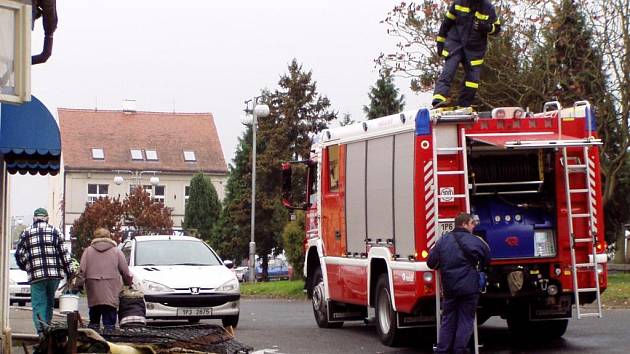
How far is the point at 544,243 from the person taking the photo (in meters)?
13.8

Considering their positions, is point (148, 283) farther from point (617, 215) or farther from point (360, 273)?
point (617, 215)

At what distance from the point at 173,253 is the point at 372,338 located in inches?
179

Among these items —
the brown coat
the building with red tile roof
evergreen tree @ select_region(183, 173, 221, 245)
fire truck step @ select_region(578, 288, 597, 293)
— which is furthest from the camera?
the building with red tile roof

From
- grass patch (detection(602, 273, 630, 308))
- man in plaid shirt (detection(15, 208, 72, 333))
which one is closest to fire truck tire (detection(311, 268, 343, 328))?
A: man in plaid shirt (detection(15, 208, 72, 333))

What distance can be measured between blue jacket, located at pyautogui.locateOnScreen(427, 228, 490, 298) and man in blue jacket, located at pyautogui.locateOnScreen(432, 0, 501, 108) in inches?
139

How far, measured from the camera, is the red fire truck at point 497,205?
526 inches

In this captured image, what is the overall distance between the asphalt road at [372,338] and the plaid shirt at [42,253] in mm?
2465

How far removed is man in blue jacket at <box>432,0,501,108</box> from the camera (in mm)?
15484

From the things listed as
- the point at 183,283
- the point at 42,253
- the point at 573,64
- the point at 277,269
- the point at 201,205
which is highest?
the point at 573,64

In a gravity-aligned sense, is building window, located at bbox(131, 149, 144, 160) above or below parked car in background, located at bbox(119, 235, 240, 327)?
above

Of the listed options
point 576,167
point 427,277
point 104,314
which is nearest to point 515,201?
point 576,167

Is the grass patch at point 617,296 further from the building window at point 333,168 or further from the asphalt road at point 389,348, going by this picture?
the building window at point 333,168

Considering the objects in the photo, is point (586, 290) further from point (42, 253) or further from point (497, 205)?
point (42, 253)

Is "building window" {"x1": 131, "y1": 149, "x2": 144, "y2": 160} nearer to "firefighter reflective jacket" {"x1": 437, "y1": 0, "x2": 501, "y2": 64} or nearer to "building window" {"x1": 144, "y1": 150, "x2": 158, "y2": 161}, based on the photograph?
"building window" {"x1": 144, "y1": 150, "x2": 158, "y2": 161}
